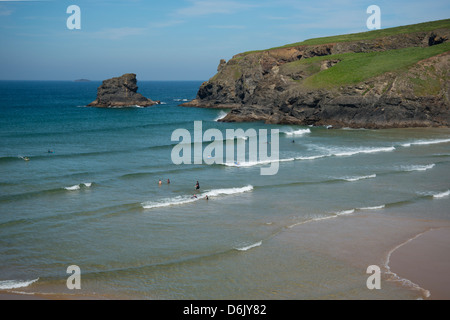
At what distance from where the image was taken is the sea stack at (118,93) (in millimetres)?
101688

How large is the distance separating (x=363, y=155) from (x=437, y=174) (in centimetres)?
947

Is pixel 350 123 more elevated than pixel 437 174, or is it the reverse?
pixel 350 123

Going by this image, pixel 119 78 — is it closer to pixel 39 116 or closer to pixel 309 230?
pixel 39 116

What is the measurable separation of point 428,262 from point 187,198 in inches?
610

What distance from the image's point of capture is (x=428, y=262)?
737 inches

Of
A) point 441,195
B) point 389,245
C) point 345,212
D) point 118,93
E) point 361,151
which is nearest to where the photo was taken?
point 389,245

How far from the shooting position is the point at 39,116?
80688 millimetres

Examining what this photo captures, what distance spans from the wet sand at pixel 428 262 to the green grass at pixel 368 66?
47774mm

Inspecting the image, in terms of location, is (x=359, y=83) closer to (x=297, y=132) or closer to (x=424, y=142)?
(x=297, y=132)

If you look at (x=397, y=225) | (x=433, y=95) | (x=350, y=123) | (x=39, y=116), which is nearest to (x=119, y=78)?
(x=39, y=116)

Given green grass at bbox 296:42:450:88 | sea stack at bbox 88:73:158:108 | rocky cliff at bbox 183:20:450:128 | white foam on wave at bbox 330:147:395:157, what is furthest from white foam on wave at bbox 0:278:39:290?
sea stack at bbox 88:73:158:108

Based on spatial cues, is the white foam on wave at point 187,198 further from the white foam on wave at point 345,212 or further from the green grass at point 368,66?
the green grass at point 368,66

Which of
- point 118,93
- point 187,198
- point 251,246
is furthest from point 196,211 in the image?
point 118,93

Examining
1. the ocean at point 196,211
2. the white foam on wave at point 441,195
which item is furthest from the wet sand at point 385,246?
the white foam on wave at point 441,195
